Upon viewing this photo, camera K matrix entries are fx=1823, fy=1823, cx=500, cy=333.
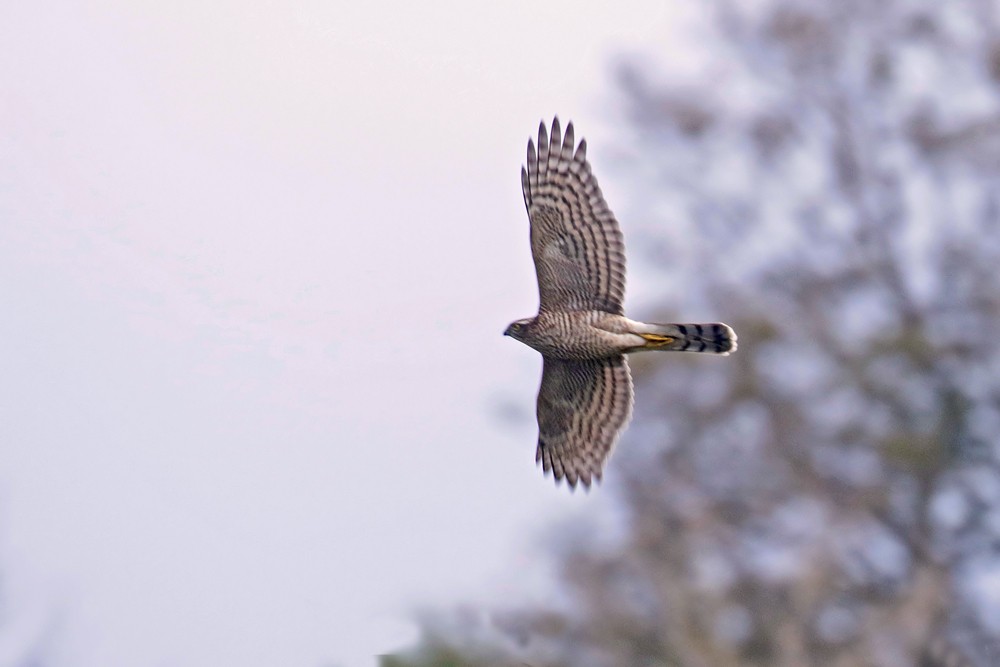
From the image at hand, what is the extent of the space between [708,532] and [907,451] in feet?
6.93

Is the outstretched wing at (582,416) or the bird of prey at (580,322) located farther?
the outstretched wing at (582,416)

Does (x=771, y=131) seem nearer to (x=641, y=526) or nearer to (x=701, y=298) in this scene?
(x=701, y=298)

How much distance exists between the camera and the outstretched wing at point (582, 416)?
8352 millimetres

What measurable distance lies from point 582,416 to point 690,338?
63 cm

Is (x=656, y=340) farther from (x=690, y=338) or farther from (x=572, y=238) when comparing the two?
(x=572, y=238)

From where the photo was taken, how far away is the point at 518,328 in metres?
8.07

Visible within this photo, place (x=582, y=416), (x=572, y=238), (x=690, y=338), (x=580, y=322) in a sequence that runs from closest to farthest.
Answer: (x=580, y=322)
(x=572, y=238)
(x=690, y=338)
(x=582, y=416)

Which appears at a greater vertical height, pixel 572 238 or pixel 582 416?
pixel 572 238

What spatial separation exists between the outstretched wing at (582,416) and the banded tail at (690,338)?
1.02 ft

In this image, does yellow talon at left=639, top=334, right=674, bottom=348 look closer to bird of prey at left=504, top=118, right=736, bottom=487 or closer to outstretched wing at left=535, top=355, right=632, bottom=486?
bird of prey at left=504, top=118, right=736, bottom=487

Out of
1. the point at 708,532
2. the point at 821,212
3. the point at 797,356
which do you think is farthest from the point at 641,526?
the point at 821,212

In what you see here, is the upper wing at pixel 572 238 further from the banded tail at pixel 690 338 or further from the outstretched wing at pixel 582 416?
the outstretched wing at pixel 582 416

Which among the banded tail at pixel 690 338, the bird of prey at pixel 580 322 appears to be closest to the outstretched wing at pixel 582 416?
the bird of prey at pixel 580 322

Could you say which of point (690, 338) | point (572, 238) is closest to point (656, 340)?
point (690, 338)
